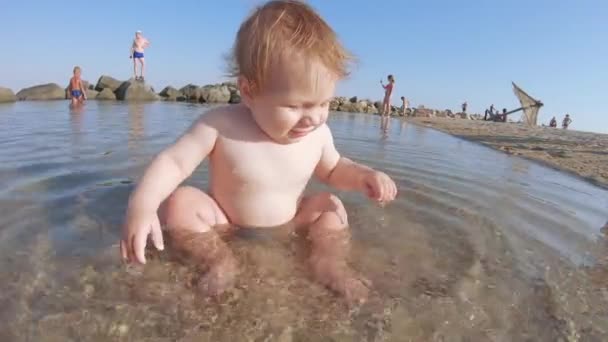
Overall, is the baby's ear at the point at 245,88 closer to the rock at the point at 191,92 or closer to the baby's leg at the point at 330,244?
the baby's leg at the point at 330,244

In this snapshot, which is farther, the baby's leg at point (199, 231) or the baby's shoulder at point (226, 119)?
the baby's shoulder at point (226, 119)

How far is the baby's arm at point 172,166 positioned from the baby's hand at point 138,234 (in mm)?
36

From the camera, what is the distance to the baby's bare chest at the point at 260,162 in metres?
2.16

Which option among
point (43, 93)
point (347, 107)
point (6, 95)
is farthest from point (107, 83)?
point (347, 107)

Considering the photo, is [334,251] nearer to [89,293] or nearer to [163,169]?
[163,169]

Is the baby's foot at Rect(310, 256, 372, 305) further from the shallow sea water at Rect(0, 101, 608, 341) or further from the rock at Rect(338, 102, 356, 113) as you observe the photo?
the rock at Rect(338, 102, 356, 113)

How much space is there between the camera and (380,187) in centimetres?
215

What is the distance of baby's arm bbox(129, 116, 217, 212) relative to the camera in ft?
5.97

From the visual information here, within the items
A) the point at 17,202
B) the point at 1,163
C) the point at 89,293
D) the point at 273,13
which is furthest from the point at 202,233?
the point at 1,163

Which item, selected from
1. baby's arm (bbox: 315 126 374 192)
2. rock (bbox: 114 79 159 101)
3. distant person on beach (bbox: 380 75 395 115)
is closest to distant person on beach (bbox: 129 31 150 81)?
rock (bbox: 114 79 159 101)

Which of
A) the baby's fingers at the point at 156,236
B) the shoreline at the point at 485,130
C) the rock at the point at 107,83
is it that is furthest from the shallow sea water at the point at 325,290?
the rock at the point at 107,83

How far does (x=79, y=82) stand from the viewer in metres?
12.8

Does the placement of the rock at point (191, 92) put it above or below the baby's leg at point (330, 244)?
above

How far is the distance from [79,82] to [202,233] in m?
12.6
